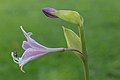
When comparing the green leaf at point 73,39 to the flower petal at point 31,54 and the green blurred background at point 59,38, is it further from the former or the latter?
the green blurred background at point 59,38

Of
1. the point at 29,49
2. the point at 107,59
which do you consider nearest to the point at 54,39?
the point at 107,59

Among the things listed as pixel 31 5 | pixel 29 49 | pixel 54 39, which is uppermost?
pixel 29 49

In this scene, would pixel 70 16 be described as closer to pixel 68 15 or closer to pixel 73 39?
pixel 68 15


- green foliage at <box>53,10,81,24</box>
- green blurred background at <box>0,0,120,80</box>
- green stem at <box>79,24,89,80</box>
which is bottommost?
green blurred background at <box>0,0,120,80</box>

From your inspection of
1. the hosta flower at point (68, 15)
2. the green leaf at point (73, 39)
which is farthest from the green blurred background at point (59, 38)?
the hosta flower at point (68, 15)

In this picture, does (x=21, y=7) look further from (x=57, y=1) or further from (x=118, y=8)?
(x=118, y=8)

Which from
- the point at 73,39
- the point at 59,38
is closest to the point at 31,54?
the point at 73,39

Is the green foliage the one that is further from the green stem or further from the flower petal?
the flower petal

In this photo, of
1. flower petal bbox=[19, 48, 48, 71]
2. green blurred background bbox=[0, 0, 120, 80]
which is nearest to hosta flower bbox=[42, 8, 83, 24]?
flower petal bbox=[19, 48, 48, 71]

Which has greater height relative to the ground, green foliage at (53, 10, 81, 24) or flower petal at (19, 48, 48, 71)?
green foliage at (53, 10, 81, 24)
